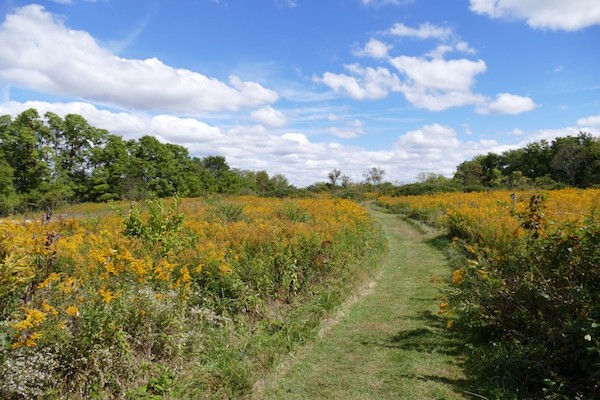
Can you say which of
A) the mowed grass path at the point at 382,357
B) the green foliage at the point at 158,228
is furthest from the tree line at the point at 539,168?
the green foliage at the point at 158,228

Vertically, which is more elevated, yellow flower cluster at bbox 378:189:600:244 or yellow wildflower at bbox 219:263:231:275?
yellow flower cluster at bbox 378:189:600:244

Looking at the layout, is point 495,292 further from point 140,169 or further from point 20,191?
point 140,169

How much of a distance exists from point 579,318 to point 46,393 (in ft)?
14.8

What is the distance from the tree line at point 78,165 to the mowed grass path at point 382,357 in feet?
76.6

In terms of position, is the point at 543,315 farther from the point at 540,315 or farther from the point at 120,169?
the point at 120,169

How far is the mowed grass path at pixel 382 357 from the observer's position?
164 inches

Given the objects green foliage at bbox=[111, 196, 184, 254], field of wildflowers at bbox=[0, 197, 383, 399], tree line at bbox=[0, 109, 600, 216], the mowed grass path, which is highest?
tree line at bbox=[0, 109, 600, 216]

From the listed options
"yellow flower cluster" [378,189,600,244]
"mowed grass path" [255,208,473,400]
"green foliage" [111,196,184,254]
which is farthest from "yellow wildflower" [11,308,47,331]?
"yellow flower cluster" [378,189,600,244]

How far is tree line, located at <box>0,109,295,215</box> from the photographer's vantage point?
32781mm

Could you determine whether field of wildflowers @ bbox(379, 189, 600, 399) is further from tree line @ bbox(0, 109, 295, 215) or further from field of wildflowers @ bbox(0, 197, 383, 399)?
tree line @ bbox(0, 109, 295, 215)

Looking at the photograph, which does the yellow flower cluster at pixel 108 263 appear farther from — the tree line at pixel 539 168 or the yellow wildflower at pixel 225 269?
the tree line at pixel 539 168

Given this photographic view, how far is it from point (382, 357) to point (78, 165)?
138ft

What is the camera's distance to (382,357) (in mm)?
4977

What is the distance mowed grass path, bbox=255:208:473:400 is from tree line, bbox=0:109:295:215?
76.6 ft
